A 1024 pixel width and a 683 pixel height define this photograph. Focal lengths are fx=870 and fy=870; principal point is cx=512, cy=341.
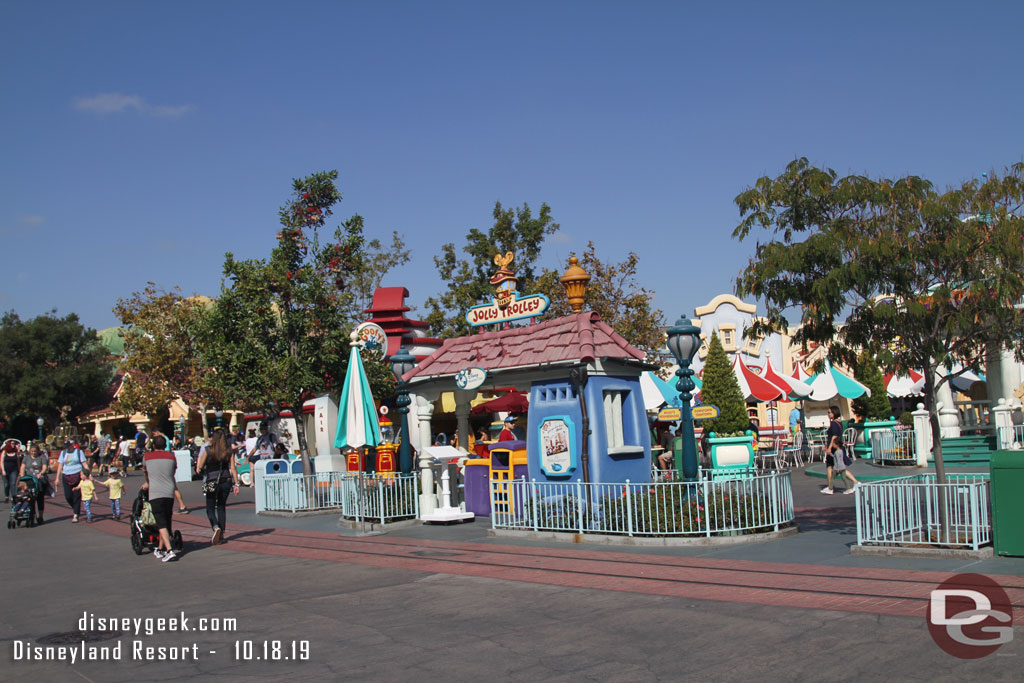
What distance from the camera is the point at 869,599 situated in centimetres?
744

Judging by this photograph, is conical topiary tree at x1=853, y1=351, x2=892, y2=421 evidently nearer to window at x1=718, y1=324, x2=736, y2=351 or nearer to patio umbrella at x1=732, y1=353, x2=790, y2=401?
patio umbrella at x1=732, y1=353, x2=790, y2=401

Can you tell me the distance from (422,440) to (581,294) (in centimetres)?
404

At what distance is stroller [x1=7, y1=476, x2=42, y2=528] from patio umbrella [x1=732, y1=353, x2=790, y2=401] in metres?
19.8

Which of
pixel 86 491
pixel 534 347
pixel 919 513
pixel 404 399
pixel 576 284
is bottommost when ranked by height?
pixel 919 513

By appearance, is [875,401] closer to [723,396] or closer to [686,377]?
[723,396]

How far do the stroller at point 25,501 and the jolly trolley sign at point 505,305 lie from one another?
9397 mm

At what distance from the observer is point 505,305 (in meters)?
15.9

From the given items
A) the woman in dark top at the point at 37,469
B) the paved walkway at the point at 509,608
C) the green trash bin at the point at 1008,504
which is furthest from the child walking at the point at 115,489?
the green trash bin at the point at 1008,504

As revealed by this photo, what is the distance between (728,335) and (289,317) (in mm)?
32007

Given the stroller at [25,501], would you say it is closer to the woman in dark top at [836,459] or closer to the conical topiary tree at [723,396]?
the woman in dark top at [836,459]

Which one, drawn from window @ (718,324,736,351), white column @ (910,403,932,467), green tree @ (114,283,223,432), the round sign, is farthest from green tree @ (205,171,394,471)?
window @ (718,324,736,351)

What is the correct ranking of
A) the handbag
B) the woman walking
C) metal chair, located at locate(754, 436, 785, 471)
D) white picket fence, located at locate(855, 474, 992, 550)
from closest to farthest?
white picket fence, located at locate(855, 474, 992, 550)
the handbag
the woman walking
metal chair, located at locate(754, 436, 785, 471)

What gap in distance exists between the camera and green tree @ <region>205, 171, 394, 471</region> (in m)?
19.3

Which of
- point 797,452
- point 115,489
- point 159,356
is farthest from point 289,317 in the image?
point 159,356
